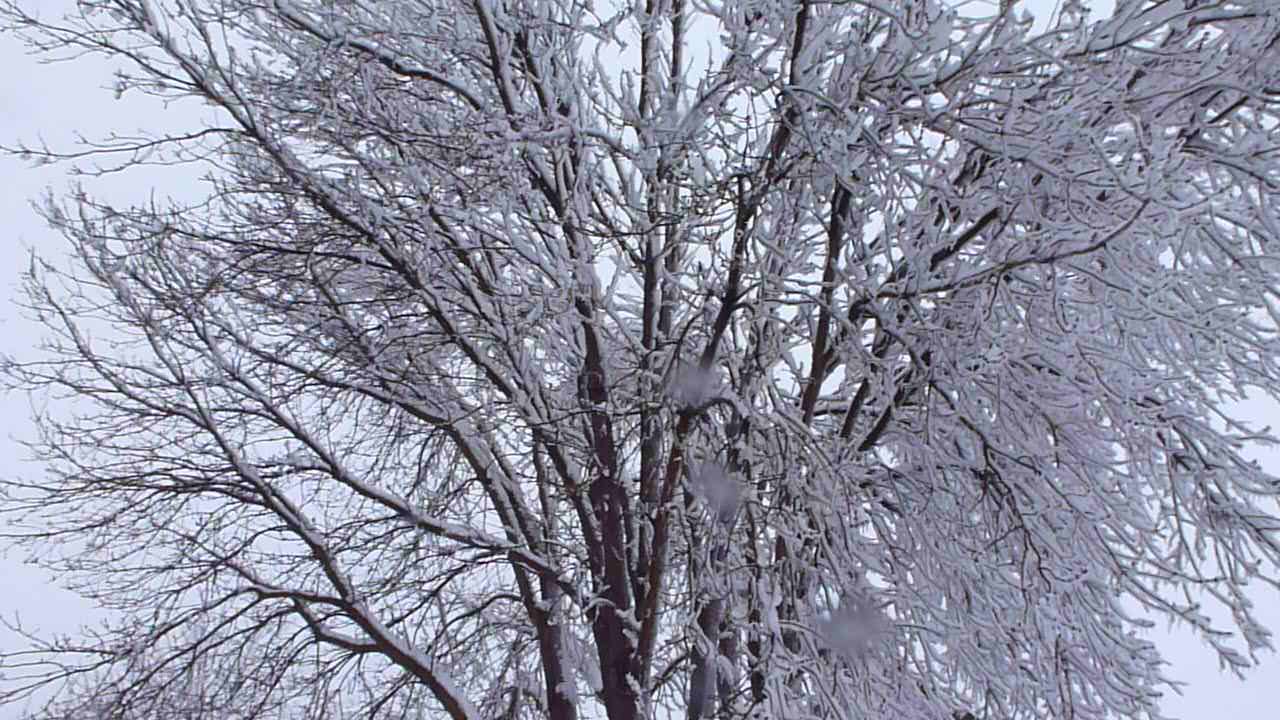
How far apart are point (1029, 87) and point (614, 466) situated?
9.88 ft

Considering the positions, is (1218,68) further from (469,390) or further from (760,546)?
(469,390)

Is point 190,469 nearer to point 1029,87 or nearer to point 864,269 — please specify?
point 864,269

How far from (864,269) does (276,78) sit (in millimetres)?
3829

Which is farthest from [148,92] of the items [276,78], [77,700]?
[77,700]

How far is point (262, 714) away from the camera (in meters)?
6.97

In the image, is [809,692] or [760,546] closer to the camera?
[809,692]

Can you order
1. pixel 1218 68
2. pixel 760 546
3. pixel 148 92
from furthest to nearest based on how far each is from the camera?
1. pixel 148 92
2. pixel 760 546
3. pixel 1218 68

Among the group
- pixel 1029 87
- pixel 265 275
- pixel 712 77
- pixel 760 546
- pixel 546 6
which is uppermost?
pixel 546 6

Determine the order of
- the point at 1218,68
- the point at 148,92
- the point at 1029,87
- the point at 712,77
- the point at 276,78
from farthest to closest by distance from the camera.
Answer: the point at 276,78 → the point at 148,92 → the point at 712,77 → the point at 1029,87 → the point at 1218,68

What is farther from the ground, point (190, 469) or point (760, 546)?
point (190, 469)

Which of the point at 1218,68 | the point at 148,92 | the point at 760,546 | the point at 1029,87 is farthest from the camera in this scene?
the point at 148,92

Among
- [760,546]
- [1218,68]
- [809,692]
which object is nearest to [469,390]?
[760,546]

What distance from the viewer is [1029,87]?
15.3 ft

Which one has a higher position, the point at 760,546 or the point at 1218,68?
the point at 1218,68
